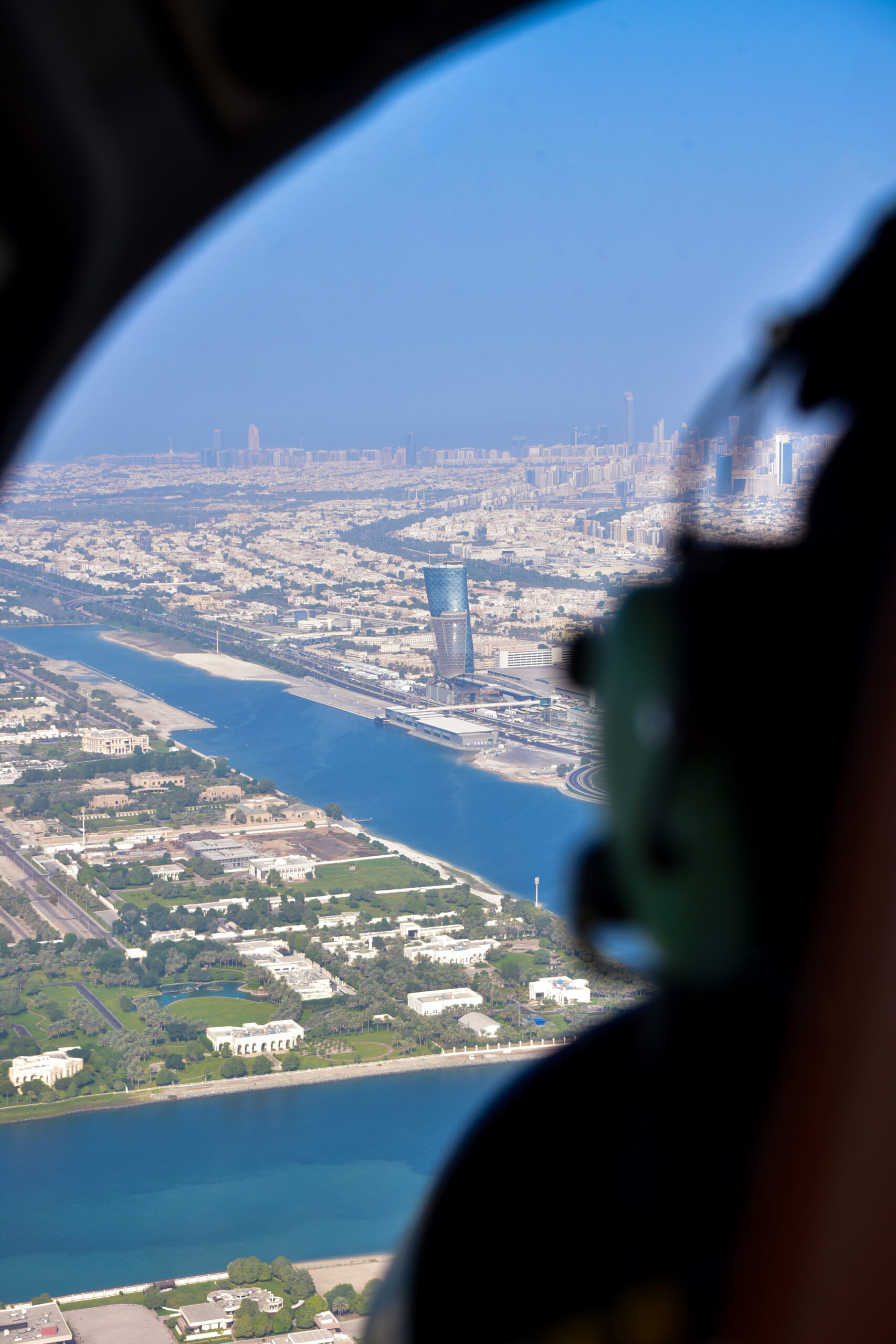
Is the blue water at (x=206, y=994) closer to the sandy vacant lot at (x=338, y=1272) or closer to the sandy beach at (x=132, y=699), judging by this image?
the sandy vacant lot at (x=338, y=1272)

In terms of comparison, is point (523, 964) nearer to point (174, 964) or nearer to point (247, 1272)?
point (247, 1272)

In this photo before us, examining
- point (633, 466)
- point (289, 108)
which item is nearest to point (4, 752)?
point (633, 466)

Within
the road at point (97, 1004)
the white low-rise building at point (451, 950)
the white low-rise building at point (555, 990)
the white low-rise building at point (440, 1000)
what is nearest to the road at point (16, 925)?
the road at point (97, 1004)

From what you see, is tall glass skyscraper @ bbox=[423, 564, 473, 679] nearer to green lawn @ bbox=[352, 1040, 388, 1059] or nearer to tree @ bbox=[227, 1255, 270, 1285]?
green lawn @ bbox=[352, 1040, 388, 1059]

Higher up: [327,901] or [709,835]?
[709,835]

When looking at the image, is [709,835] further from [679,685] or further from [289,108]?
[289,108]
